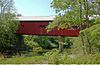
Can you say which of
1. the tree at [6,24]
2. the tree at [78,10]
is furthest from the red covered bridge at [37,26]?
the tree at [78,10]

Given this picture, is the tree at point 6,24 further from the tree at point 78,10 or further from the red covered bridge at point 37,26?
the tree at point 78,10

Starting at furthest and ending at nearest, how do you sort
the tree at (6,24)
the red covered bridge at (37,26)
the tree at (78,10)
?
1. the red covered bridge at (37,26)
2. the tree at (6,24)
3. the tree at (78,10)

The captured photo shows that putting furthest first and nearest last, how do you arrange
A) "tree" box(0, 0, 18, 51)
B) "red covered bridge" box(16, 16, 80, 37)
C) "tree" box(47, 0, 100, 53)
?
1. "red covered bridge" box(16, 16, 80, 37)
2. "tree" box(0, 0, 18, 51)
3. "tree" box(47, 0, 100, 53)

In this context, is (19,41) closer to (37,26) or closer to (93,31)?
(37,26)

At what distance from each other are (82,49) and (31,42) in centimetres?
2201

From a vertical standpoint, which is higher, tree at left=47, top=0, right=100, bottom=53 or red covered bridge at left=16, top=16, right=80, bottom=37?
tree at left=47, top=0, right=100, bottom=53

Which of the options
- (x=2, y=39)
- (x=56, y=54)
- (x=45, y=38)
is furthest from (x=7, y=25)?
(x=56, y=54)

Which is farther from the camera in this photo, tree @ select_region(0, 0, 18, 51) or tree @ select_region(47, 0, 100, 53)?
tree @ select_region(0, 0, 18, 51)

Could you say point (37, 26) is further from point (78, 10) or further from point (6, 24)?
point (78, 10)

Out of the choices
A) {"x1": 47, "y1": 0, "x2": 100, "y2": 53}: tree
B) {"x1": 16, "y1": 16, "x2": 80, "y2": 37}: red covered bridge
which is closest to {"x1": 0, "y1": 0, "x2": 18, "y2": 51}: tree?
{"x1": 16, "y1": 16, "x2": 80, "y2": 37}: red covered bridge

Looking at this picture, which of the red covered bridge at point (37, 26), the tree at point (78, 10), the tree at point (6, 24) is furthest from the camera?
the red covered bridge at point (37, 26)

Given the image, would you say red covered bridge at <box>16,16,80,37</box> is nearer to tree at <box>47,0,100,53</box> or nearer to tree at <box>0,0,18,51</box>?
tree at <box>0,0,18,51</box>

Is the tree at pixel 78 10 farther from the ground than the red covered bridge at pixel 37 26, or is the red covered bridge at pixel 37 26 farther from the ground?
the tree at pixel 78 10

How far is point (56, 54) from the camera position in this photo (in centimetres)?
814
